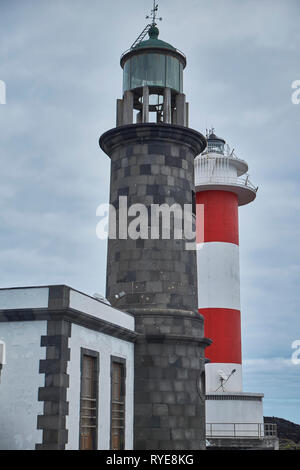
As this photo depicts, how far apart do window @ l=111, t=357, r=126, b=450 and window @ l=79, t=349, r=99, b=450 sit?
1193 millimetres

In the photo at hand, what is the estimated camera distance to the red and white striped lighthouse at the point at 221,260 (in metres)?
28.8

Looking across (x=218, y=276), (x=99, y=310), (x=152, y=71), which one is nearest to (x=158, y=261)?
(x=99, y=310)

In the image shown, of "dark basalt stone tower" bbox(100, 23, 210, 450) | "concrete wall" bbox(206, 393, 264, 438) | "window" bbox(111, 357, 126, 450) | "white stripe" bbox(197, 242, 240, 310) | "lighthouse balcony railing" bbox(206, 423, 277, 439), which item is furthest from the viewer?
"white stripe" bbox(197, 242, 240, 310)

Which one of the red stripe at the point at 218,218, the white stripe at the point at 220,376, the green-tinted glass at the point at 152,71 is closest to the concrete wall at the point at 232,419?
the white stripe at the point at 220,376

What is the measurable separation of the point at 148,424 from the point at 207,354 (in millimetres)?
9211

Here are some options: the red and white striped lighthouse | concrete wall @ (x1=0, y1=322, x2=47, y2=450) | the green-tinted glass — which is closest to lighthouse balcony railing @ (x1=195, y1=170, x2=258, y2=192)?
the red and white striped lighthouse

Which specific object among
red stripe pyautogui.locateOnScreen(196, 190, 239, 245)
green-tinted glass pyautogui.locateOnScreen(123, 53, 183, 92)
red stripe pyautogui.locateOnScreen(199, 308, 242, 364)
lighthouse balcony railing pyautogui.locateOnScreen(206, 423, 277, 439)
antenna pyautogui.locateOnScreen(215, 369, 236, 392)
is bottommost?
lighthouse balcony railing pyautogui.locateOnScreen(206, 423, 277, 439)

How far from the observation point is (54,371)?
16141 mm

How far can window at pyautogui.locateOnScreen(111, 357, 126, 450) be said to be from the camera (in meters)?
19.0

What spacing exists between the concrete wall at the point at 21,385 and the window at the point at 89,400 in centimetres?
138

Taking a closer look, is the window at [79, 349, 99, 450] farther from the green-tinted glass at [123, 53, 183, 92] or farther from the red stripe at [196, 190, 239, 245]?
the red stripe at [196, 190, 239, 245]

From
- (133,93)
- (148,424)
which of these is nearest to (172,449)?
(148,424)
